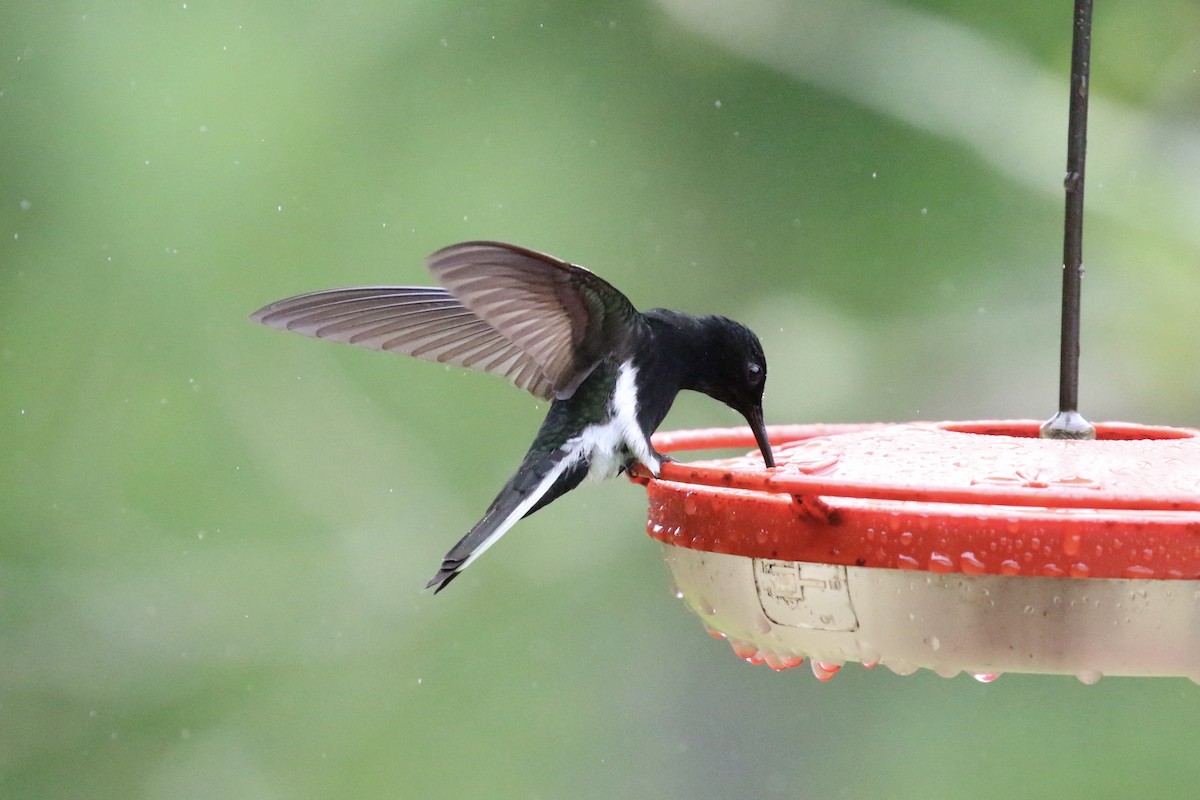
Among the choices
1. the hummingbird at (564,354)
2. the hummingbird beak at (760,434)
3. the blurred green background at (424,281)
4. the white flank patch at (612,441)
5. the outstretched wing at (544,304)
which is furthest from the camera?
the blurred green background at (424,281)

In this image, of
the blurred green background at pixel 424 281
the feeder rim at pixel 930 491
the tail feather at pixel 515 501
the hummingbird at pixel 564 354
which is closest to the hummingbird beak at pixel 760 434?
the hummingbird at pixel 564 354

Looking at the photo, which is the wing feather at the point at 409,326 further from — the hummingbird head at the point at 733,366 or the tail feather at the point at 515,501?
the hummingbird head at the point at 733,366

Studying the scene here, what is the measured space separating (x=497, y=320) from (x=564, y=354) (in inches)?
14.9

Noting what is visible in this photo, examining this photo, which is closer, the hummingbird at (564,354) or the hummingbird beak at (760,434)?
the hummingbird beak at (760,434)

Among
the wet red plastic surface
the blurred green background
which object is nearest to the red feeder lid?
the wet red plastic surface

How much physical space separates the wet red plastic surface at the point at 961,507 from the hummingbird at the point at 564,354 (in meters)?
0.27

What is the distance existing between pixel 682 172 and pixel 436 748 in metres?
2.28

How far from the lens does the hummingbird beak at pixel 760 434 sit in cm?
196

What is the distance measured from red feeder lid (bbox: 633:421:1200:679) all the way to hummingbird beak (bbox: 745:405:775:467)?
0.59 ft

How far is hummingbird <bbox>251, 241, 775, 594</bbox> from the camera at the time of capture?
2.11 metres

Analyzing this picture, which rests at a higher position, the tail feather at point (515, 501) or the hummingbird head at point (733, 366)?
the hummingbird head at point (733, 366)

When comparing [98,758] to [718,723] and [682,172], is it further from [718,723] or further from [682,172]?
[682,172]

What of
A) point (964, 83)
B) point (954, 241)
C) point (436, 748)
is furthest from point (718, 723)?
point (964, 83)

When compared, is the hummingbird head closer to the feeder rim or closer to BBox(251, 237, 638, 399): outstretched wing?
BBox(251, 237, 638, 399): outstretched wing
